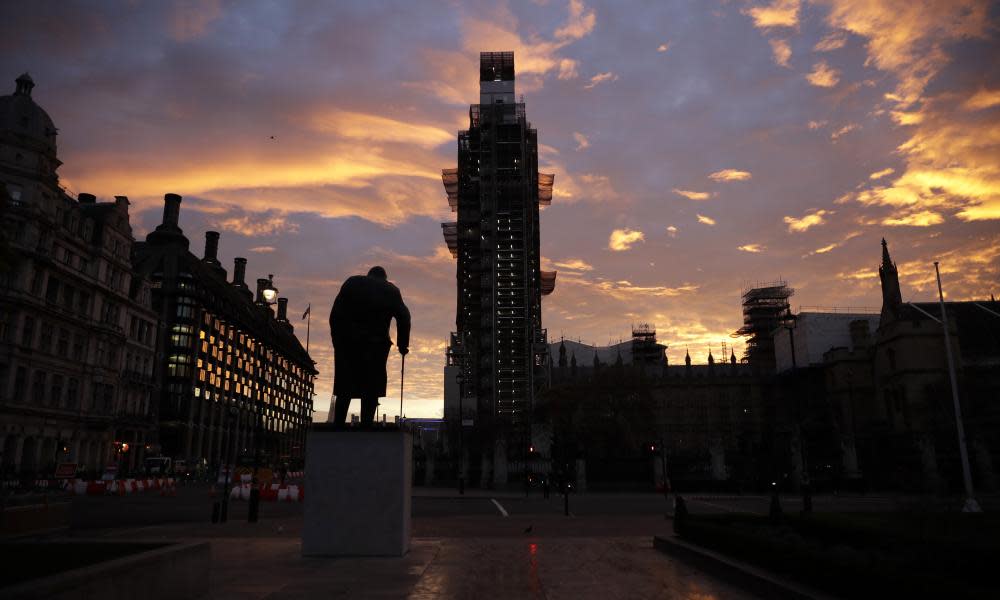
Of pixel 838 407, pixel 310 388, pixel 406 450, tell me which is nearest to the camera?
pixel 406 450

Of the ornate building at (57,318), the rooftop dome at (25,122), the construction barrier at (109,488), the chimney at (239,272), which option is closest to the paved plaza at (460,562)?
the construction barrier at (109,488)

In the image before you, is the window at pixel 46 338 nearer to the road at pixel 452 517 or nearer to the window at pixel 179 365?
the road at pixel 452 517

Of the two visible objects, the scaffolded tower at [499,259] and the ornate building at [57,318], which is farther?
the scaffolded tower at [499,259]

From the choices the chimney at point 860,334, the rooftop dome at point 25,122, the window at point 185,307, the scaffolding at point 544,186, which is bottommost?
the chimney at point 860,334

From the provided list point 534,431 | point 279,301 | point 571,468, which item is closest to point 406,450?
point 571,468

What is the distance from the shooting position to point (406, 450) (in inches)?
546

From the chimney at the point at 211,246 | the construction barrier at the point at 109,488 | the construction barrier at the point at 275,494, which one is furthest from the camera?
the chimney at the point at 211,246

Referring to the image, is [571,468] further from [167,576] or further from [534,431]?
[167,576]

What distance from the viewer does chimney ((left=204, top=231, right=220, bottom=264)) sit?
124938 mm

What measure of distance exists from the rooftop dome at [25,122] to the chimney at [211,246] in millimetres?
63766

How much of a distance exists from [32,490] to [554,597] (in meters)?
45.5

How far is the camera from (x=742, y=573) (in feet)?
35.2

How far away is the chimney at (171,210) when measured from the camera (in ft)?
344

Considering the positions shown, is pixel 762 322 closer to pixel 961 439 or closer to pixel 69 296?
pixel 961 439
